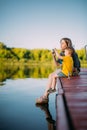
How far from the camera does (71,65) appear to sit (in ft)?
16.7

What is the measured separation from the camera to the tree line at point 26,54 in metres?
72.5

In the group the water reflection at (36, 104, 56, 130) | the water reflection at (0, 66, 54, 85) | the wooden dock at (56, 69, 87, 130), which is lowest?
the water reflection at (36, 104, 56, 130)

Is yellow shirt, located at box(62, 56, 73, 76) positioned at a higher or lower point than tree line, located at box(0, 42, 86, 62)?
lower

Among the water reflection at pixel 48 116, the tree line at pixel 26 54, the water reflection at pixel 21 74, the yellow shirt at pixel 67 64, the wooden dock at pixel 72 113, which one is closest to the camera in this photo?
the wooden dock at pixel 72 113

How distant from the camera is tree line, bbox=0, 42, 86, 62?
72.5m

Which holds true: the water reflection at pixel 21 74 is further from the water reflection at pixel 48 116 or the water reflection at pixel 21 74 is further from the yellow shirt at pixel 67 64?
the water reflection at pixel 48 116

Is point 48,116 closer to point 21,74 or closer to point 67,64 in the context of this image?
point 67,64

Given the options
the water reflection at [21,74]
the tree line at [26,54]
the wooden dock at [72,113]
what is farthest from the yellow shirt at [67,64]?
the tree line at [26,54]

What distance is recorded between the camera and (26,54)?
266ft

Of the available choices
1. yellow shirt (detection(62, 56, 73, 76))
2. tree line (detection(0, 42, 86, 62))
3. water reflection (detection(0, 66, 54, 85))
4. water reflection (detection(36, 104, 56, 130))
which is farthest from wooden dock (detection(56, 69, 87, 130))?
tree line (detection(0, 42, 86, 62))

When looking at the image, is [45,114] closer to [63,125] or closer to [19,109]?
[19,109]

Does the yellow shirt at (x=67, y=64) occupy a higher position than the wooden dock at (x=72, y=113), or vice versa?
the yellow shirt at (x=67, y=64)

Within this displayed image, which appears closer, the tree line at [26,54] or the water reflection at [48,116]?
the water reflection at [48,116]

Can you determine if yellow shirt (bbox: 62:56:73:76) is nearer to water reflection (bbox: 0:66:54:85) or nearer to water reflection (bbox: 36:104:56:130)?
water reflection (bbox: 36:104:56:130)
